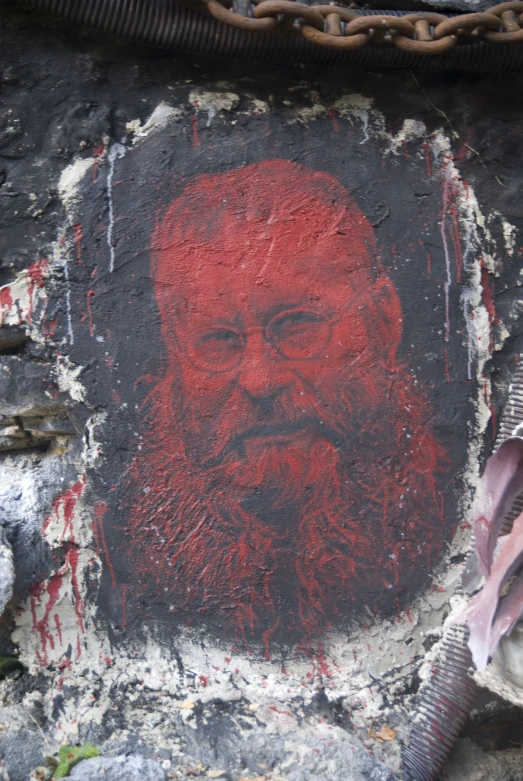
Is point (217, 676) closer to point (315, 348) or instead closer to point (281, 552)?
point (281, 552)

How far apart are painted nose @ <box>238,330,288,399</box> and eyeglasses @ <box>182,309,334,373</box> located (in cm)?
2

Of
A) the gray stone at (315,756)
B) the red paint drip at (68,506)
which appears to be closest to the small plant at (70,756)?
the gray stone at (315,756)

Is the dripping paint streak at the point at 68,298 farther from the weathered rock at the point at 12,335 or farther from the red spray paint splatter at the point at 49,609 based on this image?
the red spray paint splatter at the point at 49,609

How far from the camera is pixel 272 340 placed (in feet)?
7.33

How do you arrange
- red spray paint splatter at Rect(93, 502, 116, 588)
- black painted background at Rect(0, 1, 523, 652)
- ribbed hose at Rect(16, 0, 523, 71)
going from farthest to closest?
red spray paint splatter at Rect(93, 502, 116, 588) < black painted background at Rect(0, 1, 523, 652) < ribbed hose at Rect(16, 0, 523, 71)

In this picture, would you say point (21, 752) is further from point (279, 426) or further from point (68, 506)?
point (279, 426)

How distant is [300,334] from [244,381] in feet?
0.76

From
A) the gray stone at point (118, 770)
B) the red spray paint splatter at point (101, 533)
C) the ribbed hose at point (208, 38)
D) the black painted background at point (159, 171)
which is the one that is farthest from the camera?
the red spray paint splatter at point (101, 533)

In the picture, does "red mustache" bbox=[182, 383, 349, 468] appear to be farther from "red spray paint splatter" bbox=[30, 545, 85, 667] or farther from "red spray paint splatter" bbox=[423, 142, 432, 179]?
"red spray paint splatter" bbox=[423, 142, 432, 179]

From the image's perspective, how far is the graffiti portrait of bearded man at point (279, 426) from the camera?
2.22 metres

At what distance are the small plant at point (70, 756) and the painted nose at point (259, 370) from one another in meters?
1.17

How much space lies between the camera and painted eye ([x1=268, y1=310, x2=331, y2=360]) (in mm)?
2234

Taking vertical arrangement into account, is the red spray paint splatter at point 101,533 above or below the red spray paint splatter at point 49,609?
above

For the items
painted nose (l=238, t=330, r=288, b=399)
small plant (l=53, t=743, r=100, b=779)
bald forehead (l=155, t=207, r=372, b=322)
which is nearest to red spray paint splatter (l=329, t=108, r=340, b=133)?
bald forehead (l=155, t=207, r=372, b=322)
